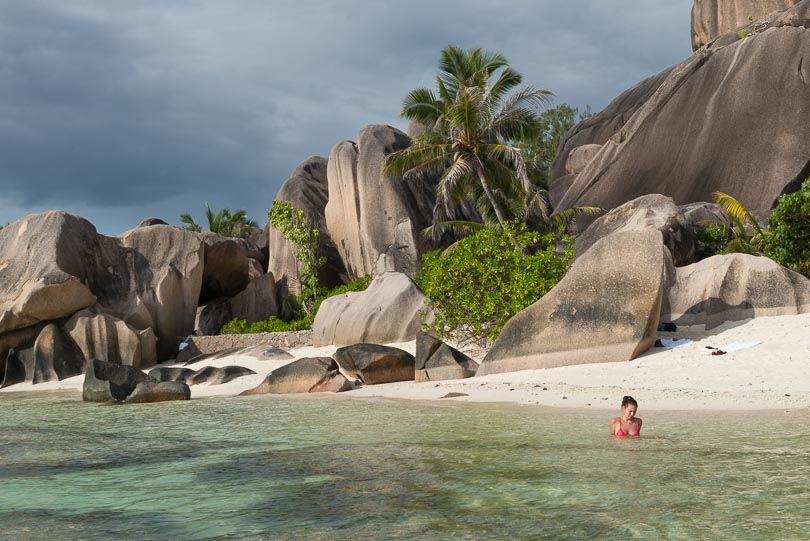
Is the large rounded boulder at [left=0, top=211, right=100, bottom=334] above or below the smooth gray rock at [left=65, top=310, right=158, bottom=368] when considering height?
above

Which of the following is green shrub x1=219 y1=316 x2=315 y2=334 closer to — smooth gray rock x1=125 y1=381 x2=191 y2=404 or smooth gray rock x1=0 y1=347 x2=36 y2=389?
smooth gray rock x1=0 y1=347 x2=36 y2=389

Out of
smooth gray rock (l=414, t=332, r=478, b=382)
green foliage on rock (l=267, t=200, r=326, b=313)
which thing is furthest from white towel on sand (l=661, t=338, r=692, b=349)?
green foliage on rock (l=267, t=200, r=326, b=313)

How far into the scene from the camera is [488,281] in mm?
17047

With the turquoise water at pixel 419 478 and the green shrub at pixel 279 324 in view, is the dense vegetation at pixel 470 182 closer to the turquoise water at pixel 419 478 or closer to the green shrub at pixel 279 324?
the green shrub at pixel 279 324

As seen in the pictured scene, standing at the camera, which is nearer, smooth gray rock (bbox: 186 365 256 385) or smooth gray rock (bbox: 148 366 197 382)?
smooth gray rock (bbox: 186 365 256 385)

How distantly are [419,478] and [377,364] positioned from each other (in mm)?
9078

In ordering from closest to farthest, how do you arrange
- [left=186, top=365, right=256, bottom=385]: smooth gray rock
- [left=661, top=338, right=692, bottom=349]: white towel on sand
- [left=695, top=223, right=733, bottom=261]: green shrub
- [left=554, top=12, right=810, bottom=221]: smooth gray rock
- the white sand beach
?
the white sand beach → [left=661, top=338, right=692, bottom=349]: white towel on sand → [left=186, top=365, right=256, bottom=385]: smooth gray rock → [left=695, top=223, right=733, bottom=261]: green shrub → [left=554, top=12, right=810, bottom=221]: smooth gray rock

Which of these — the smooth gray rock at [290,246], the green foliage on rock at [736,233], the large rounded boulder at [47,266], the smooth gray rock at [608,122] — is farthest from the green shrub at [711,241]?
the large rounded boulder at [47,266]

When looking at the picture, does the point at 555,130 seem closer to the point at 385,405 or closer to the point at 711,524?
the point at 385,405

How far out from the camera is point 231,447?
8539 millimetres

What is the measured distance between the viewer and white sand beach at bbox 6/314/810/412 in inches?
416

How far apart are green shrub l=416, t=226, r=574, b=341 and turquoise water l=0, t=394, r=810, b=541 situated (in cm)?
581

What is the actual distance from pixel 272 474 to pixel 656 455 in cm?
354

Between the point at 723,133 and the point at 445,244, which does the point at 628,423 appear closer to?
the point at 445,244
